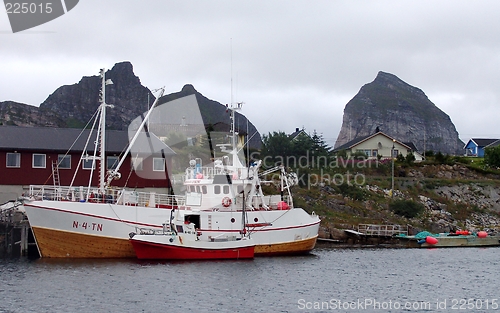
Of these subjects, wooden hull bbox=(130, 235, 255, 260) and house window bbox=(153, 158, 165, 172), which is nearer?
wooden hull bbox=(130, 235, 255, 260)

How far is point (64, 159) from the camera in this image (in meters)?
44.3

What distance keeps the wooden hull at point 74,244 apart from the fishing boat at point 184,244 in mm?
1559

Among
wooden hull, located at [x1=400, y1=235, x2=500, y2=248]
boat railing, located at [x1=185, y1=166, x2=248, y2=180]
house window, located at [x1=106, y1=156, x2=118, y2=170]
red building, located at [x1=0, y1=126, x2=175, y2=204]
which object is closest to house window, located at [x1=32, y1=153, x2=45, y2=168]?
red building, located at [x1=0, y1=126, x2=175, y2=204]

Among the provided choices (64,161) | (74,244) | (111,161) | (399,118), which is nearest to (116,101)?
(399,118)

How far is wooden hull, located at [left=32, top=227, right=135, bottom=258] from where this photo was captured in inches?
1361

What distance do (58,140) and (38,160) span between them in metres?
2.23

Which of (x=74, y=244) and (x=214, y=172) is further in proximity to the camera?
(x=214, y=172)

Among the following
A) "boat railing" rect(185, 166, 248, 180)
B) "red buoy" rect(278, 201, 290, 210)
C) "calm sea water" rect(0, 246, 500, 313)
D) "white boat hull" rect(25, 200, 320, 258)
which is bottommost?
"calm sea water" rect(0, 246, 500, 313)

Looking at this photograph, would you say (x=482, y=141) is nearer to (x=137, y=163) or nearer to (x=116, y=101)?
(x=116, y=101)

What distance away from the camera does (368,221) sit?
5312 centimetres

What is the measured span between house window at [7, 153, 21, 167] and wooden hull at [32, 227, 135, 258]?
9.84 metres

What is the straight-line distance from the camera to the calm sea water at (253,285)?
24.5 metres

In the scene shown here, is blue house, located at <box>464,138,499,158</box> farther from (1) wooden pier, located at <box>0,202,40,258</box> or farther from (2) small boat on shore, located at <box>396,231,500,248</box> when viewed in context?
(1) wooden pier, located at <box>0,202,40,258</box>

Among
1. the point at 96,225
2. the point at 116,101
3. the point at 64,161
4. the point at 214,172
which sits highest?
the point at 116,101
